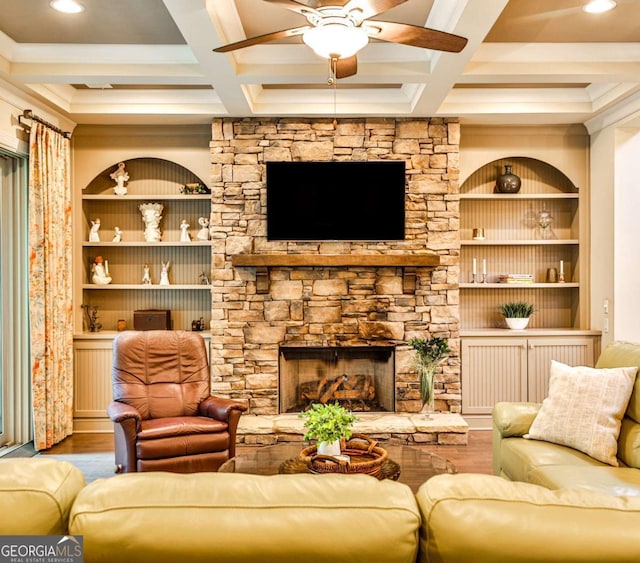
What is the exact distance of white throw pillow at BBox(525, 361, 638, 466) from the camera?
2847 millimetres

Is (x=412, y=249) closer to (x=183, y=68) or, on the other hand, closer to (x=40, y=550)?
(x=183, y=68)

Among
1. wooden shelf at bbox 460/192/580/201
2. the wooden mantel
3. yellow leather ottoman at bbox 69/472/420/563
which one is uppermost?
wooden shelf at bbox 460/192/580/201

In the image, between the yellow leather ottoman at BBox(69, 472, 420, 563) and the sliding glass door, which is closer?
the yellow leather ottoman at BBox(69, 472, 420, 563)

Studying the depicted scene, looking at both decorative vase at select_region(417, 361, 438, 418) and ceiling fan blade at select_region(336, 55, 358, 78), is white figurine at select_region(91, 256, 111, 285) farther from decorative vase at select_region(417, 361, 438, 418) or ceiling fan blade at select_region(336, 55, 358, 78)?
ceiling fan blade at select_region(336, 55, 358, 78)

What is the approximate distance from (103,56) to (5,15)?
646 mm

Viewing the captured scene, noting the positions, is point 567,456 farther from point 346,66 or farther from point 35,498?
point 35,498

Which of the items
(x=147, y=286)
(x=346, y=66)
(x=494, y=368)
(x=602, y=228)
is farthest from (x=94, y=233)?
(x=602, y=228)

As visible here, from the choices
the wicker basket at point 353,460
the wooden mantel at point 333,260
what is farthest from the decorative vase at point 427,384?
the wicker basket at point 353,460

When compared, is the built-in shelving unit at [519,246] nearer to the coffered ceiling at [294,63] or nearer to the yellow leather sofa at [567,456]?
the coffered ceiling at [294,63]

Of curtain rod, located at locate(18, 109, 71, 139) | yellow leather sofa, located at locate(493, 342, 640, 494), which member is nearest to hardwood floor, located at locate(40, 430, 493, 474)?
yellow leather sofa, located at locate(493, 342, 640, 494)

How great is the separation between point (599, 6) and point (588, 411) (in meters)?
2.32

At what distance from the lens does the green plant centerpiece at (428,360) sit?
4930 millimetres

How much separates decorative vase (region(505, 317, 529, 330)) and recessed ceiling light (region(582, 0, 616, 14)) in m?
2.81

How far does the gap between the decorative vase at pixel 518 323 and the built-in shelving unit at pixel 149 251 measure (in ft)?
9.51
